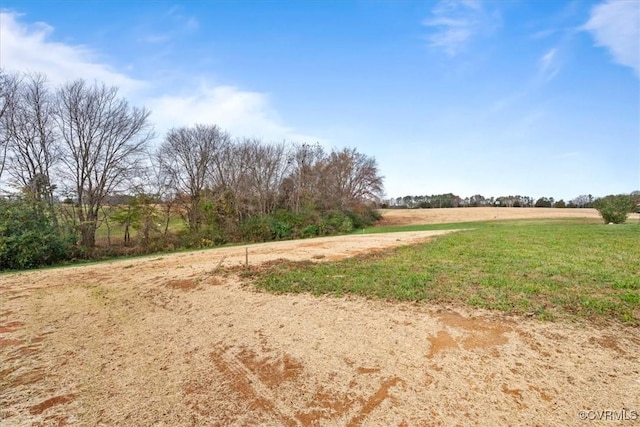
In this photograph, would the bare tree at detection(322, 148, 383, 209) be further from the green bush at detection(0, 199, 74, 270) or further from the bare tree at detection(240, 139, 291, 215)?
the green bush at detection(0, 199, 74, 270)

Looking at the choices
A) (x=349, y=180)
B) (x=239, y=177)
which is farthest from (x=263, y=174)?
(x=349, y=180)

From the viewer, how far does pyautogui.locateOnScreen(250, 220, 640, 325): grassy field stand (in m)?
4.57

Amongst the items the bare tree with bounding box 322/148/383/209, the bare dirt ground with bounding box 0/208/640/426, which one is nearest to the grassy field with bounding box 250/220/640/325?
the bare dirt ground with bounding box 0/208/640/426

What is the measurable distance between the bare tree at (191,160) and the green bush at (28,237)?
876 cm

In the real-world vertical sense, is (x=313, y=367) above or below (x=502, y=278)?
below

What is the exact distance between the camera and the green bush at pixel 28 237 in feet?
39.2

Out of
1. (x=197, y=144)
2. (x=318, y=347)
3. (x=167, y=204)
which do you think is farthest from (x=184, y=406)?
(x=197, y=144)

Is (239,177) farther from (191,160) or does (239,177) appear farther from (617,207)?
(617,207)

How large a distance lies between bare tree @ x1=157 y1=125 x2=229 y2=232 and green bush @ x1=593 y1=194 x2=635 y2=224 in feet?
99.6

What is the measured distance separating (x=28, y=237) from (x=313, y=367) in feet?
49.8

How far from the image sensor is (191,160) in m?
23.3

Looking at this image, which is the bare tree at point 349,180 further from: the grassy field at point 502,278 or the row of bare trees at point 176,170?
the grassy field at point 502,278

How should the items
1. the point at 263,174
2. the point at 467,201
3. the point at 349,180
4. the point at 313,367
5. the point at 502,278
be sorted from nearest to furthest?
the point at 313,367, the point at 502,278, the point at 263,174, the point at 349,180, the point at 467,201

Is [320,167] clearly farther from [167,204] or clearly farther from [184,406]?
[184,406]
